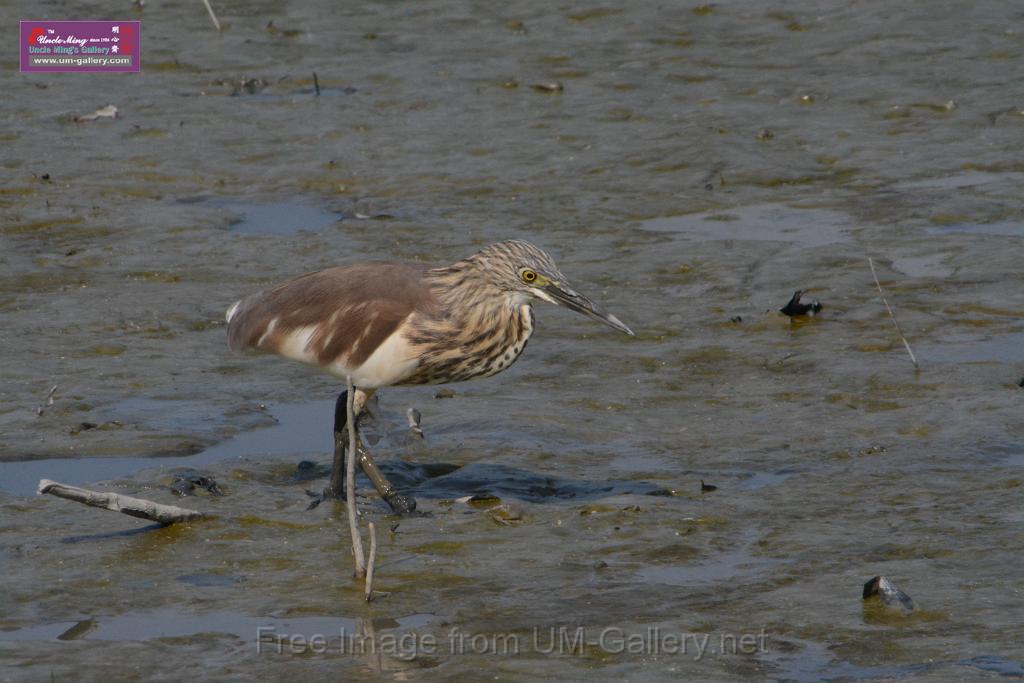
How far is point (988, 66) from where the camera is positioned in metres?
15.2

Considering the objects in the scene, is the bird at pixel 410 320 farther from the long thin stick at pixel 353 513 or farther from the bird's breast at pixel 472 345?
the long thin stick at pixel 353 513

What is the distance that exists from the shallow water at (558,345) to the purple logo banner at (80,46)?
10.9 inches

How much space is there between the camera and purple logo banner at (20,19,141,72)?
16.7m

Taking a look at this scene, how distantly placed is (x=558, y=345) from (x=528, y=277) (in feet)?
7.87

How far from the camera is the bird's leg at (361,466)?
7.86 metres


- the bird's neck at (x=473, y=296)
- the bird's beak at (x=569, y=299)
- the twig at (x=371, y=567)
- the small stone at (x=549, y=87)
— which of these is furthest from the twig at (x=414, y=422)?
the small stone at (x=549, y=87)

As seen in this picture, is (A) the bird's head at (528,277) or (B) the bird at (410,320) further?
(A) the bird's head at (528,277)

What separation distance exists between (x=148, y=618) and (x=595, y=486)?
8.05 ft

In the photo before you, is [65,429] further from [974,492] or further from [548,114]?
[548,114]

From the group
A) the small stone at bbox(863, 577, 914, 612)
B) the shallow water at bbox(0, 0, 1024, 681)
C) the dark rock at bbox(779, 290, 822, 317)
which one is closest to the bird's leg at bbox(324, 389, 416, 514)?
the shallow water at bbox(0, 0, 1024, 681)

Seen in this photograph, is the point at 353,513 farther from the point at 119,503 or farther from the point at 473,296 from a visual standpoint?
the point at 473,296

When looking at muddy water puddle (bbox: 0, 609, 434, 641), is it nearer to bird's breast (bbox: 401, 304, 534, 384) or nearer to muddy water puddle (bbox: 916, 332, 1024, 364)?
bird's breast (bbox: 401, 304, 534, 384)

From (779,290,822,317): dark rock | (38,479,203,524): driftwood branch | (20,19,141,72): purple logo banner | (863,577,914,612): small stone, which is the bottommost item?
(863,577,914,612): small stone

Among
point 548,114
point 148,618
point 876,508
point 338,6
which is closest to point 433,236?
point 548,114
